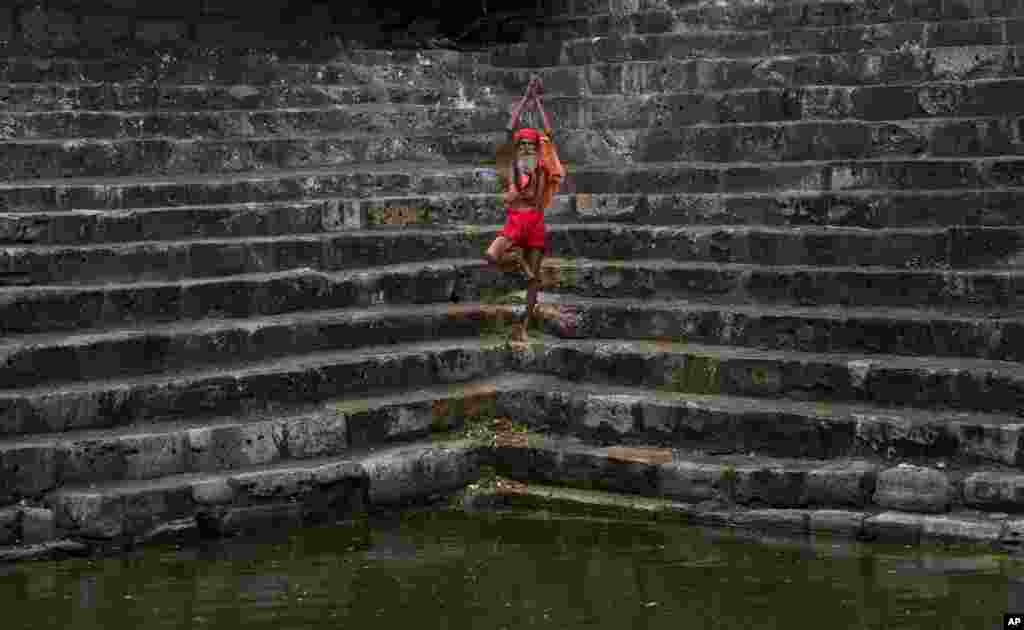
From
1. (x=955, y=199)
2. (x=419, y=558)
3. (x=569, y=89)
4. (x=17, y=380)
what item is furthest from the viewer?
(x=569, y=89)

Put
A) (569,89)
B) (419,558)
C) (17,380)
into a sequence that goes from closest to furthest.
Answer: (419,558) < (17,380) < (569,89)

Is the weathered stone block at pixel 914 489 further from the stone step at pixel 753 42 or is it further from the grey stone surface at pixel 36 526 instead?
the stone step at pixel 753 42

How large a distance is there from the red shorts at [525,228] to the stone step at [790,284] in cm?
71

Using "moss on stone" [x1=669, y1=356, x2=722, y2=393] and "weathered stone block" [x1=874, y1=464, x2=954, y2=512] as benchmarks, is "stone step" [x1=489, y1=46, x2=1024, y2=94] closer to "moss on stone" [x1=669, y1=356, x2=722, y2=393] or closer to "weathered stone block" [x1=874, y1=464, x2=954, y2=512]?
"moss on stone" [x1=669, y1=356, x2=722, y2=393]

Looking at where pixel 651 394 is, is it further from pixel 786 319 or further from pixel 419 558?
pixel 419 558

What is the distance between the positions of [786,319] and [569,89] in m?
4.27

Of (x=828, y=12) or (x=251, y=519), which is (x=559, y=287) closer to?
(x=251, y=519)

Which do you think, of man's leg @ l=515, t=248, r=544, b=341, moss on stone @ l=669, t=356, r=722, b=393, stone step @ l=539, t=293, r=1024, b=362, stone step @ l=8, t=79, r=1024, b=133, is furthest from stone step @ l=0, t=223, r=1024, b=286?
stone step @ l=8, t=79, r=1024, b=133

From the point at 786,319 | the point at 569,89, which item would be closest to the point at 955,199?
the point at 786,319

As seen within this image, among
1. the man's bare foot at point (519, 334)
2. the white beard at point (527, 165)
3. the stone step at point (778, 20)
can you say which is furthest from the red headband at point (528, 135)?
the stone step at point (778, 20)

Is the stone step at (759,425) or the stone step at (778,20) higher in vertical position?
the stone step at (778,20)

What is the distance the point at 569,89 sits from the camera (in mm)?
12602

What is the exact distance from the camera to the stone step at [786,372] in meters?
8.03

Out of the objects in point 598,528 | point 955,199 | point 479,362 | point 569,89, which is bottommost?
point 598,528
